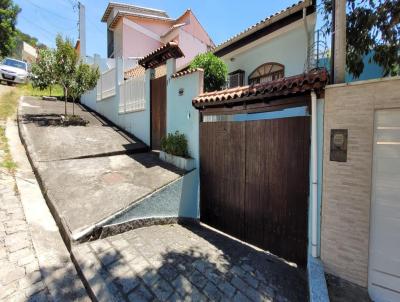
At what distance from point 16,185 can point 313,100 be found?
6.43 m

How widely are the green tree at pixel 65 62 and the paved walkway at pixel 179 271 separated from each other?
345 inches

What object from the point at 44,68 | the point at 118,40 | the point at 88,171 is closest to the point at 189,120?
the point at 88,171

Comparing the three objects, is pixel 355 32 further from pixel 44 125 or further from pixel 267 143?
pixel 44 125

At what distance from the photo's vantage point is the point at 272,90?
4555 mm

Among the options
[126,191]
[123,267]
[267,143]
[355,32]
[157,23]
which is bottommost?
[123,267]

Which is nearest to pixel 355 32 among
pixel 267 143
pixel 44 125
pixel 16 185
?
pixel 267 143

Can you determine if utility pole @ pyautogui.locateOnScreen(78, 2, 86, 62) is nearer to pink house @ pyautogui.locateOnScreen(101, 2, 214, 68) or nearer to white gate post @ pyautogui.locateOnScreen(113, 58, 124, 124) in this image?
pink house @ pyautogui.locateOnScreen(101, 2, 214, 68)

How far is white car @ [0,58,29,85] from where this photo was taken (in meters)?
18.9

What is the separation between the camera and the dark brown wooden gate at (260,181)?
14.7 ft

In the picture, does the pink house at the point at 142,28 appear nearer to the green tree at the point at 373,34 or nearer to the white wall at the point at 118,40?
the white wall at the point at 118,40

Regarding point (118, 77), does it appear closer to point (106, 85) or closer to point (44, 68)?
point (106, 85)

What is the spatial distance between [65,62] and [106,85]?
2.71 m

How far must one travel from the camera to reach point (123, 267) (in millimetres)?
3699

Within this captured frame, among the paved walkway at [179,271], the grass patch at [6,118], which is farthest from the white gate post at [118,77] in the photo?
the paved walkway at [179,271]
